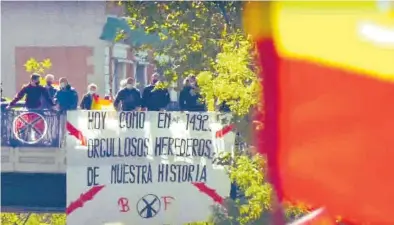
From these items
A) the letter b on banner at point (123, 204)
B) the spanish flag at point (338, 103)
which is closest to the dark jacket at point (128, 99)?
the letter b on banner at point (123, 204)

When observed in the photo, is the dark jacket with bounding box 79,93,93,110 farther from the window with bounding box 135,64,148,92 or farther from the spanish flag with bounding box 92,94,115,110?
the window with bounding box 135,64,148,92

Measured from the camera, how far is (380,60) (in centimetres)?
378

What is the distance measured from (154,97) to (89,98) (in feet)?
1.71

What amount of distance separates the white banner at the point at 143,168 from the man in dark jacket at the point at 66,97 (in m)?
0.06

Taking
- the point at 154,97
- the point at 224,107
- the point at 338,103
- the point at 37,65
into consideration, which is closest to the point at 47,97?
the point at 154,97

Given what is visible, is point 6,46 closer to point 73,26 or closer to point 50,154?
point 73,26

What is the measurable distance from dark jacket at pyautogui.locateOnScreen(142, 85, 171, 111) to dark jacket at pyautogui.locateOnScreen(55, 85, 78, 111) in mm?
454

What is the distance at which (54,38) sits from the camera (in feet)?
24.2

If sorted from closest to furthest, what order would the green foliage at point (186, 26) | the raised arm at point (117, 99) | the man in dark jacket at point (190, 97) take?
the green foliage at point (186, 26) → the man in dark jacket at point (190, 97) → the raised arm at point (117, 99)

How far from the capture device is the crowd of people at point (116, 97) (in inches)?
205

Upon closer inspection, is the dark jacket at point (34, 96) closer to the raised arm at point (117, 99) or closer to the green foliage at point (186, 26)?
the raised arm at point (117, 99)

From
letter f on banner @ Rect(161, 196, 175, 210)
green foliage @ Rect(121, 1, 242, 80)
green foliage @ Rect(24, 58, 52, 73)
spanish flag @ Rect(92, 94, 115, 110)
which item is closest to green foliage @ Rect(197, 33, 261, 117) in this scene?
green foliage @ Rect(121, 1, 242, 80)

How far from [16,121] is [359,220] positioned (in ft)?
8.06

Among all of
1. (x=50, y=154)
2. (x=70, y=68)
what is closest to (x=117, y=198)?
(x=50, y=154)
